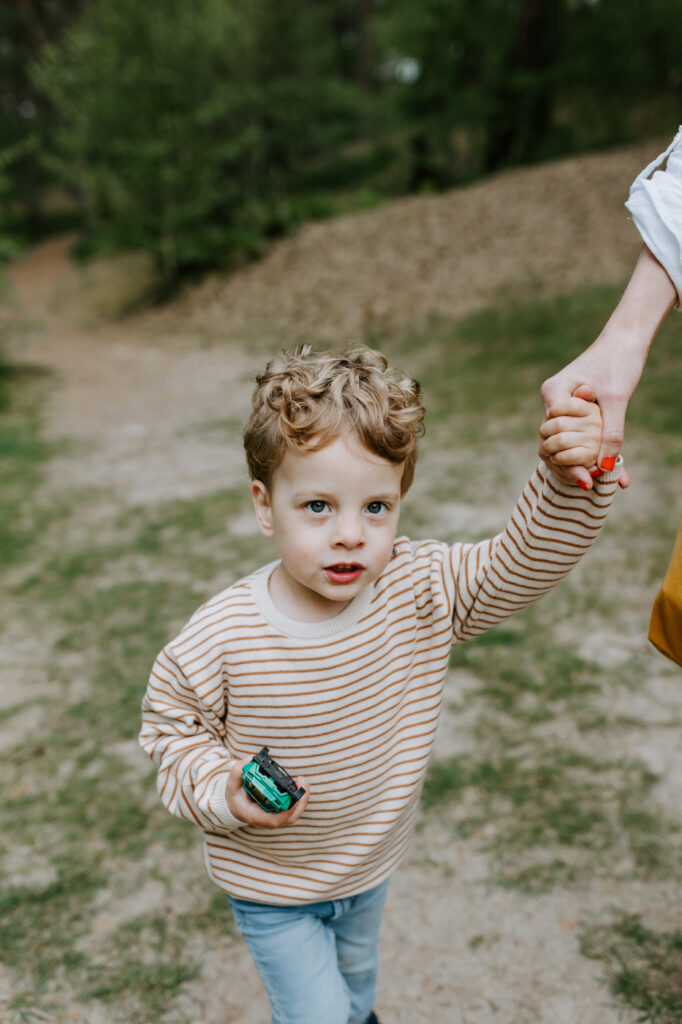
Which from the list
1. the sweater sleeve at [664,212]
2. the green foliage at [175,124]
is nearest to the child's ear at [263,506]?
the sweater sleeve at [664,212]

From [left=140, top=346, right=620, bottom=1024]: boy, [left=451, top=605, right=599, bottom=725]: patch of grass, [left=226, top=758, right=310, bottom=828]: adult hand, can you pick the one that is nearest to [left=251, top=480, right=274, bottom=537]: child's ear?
[left=140, top=346, right=620, bottom=1024]: boy

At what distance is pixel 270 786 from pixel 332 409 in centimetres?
62

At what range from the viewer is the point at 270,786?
129 centimetres

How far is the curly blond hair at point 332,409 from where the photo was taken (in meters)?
1.43

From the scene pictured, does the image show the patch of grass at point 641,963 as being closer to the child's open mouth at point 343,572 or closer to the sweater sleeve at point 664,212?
the child's open mouth at point 343,572

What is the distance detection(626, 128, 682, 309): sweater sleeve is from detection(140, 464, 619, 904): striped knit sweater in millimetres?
385

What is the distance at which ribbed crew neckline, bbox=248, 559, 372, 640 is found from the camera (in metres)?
1.50

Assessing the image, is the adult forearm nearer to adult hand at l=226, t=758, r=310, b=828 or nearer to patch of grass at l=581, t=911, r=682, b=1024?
adult hand at l=226, t=758, r=310, b=828

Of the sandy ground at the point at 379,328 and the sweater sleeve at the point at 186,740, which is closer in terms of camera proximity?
the sweater sleeve at the point at 186,740

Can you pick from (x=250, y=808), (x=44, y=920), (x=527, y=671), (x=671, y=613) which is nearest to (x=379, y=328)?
(x=527, y=671)

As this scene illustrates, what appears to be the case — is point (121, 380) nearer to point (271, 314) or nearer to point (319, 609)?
point (271, 314)

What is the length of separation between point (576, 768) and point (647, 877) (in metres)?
0.52

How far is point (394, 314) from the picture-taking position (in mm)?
10492

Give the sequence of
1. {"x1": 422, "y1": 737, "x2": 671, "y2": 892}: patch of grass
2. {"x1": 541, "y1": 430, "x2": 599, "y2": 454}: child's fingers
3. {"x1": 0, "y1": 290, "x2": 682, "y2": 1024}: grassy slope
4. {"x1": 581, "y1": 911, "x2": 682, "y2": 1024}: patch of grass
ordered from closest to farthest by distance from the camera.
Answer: {"x1": 541, "y1": 430, "x2": 599, "y2": 454}: child's fingers, {"x1": 581, "y1": 911, "x2": 682, "y2": 1024}: patch of grass, {"x1": 0, "y1": 290, "x2": 682, "y2": 1024}: grassy slope, {"x1": 422, "y1": 737, "x2": 671, "y2": 892}: patch of grass
